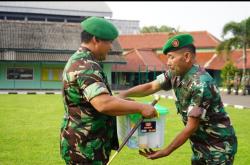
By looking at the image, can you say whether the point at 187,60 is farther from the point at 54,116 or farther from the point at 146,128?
the point at 54,116

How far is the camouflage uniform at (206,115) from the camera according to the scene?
11.3 feet

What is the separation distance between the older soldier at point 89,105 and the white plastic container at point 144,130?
1.31ft

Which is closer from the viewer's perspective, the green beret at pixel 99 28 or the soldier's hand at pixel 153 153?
the green beret at pixel 99 28

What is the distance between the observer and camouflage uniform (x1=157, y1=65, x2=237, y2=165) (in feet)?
11.3

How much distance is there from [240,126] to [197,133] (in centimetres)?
913

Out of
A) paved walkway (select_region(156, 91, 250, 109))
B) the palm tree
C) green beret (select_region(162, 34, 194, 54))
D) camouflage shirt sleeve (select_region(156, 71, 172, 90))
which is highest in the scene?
the palm tree

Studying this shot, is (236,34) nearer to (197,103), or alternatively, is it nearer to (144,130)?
(144,130)

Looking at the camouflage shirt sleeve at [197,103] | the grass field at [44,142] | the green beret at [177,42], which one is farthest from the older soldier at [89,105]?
the grass field at [44,142]

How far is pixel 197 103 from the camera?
3432mm

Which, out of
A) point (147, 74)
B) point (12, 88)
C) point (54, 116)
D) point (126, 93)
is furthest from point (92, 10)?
point (126, 93)

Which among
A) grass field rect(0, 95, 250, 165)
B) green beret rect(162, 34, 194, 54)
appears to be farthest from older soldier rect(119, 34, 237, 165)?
grass field rect(0, 95, 250, 165)

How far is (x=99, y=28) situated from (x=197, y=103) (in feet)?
3.30

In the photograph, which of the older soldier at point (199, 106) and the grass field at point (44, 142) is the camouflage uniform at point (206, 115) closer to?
the older soldier at point (199, 106)

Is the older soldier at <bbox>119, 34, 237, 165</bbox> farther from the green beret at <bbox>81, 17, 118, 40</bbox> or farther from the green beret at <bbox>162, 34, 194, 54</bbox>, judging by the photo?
the green beret at <bbox>81, 17, 118, 40</bbox>
